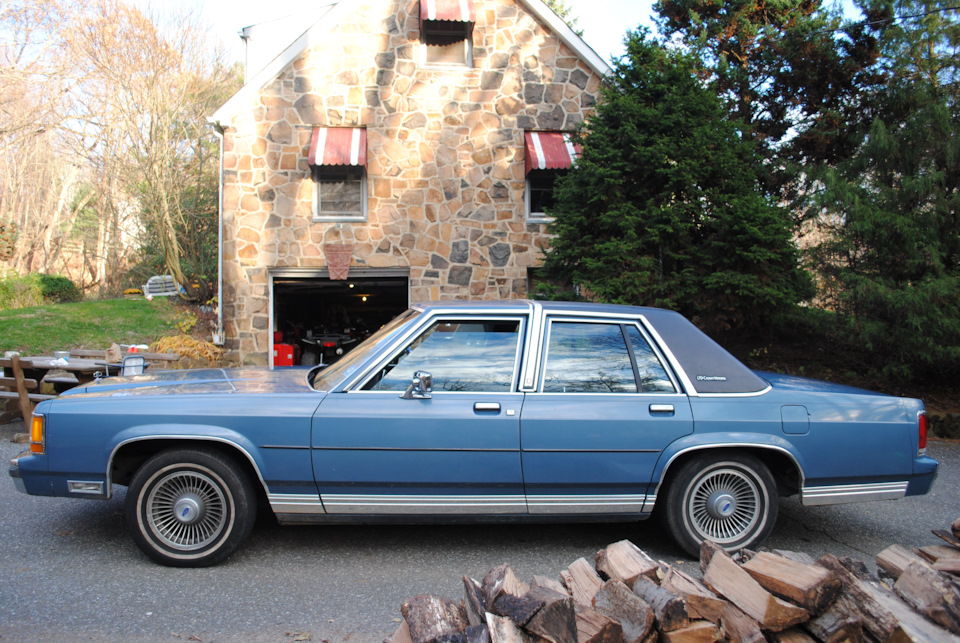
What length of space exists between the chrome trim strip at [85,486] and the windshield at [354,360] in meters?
1.34

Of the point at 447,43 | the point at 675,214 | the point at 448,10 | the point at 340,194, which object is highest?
the point at 448,10

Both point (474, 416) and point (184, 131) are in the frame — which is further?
point (184, 131)

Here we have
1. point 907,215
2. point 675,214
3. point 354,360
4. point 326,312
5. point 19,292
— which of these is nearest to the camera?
point 354,360

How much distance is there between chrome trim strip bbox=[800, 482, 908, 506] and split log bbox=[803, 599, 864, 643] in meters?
1.75

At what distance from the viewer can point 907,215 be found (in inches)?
331

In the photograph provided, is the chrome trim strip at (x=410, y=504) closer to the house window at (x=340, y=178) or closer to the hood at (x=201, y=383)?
the hood at (x=201, y=383)

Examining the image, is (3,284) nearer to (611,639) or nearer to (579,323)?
(579,323)

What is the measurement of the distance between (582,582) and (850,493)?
2.40 meters

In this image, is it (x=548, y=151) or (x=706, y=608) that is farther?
(x=548, y=151)

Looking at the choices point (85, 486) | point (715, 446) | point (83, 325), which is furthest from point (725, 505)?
point (83, 325)

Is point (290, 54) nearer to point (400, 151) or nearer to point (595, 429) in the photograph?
point (400, 151)

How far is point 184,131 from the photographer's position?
54.2 ft

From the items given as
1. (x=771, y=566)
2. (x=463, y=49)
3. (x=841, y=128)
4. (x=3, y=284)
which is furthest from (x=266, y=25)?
(x=771, y=566)

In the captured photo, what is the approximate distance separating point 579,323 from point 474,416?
0.96 meters
